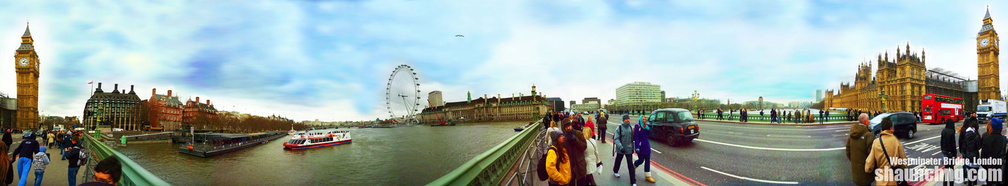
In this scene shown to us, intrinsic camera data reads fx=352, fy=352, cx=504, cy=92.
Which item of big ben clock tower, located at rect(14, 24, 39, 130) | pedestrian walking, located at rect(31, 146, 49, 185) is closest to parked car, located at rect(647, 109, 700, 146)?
pedestrian walking, located at rect(31, 146, 49, 185)

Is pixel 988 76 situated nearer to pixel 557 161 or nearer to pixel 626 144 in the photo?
pixel 626 144

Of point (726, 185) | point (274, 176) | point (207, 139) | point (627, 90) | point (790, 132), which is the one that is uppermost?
point (627, 90)

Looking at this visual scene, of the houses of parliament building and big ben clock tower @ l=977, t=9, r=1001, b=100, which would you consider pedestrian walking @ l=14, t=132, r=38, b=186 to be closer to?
the houses of parliament building

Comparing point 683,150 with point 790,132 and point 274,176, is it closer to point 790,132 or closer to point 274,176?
point 790,132

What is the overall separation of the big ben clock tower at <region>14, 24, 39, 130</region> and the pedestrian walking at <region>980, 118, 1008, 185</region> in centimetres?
14805

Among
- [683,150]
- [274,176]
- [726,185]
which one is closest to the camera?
[726,185]

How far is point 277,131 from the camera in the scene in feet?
283

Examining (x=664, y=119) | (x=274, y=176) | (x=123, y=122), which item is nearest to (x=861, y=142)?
(x=664, y=119)

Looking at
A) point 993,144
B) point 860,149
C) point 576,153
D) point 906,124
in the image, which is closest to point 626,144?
point 576,153

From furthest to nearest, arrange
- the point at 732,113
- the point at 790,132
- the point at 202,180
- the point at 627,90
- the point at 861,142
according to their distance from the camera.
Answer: the point at 202,180, the point at 627,90, the point at 732,113, the point at 790,132, the point at 861,142

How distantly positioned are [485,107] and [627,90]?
115293 mm

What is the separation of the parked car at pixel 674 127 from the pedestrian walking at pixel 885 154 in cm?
372

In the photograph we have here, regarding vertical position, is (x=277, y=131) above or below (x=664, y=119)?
below

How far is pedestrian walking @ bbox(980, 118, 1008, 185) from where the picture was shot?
5875 millimetres
